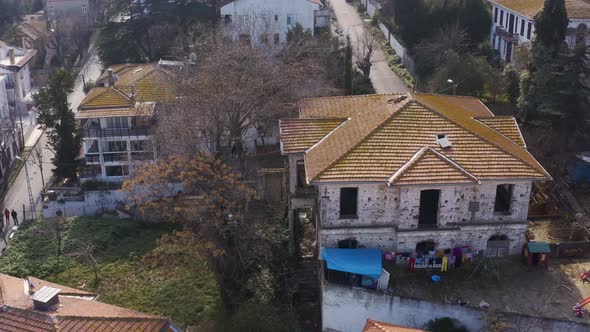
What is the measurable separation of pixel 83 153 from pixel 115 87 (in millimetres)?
6156

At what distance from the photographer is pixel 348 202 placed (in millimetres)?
30969

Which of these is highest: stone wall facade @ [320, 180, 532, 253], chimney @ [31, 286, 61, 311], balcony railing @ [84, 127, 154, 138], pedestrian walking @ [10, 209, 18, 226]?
balcony railing @ [84, 127, 154, 138]

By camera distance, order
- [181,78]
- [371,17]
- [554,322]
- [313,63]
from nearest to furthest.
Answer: [554,322] → [181,78] → [313,63] → [371,17]

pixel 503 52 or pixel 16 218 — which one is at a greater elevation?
pixel 503 52

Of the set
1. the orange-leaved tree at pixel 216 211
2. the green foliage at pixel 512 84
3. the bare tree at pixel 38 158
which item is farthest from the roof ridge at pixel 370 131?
the bare tree at pixel 38 158

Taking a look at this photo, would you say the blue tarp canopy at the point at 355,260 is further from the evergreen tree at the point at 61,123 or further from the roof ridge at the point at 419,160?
the evergreen tree at the point at 61,123

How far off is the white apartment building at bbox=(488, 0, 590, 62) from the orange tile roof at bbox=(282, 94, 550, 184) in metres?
18.6

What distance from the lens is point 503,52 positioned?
56.8m

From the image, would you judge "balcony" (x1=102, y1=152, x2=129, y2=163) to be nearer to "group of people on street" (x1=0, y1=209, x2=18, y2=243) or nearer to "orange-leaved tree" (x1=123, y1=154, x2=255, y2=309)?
"group of people on street" (x1=0, y1=209, x2=18, y2=243)

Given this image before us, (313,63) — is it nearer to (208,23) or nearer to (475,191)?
(208,23)

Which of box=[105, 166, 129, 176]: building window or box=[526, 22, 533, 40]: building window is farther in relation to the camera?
box=[526, 22, 533, 40]: building window

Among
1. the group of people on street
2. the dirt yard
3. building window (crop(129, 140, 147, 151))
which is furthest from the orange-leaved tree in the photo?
the group of people on street

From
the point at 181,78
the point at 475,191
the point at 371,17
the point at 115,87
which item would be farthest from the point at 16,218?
the point at 371,17

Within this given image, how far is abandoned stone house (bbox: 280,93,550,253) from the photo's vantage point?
98.4 feet
